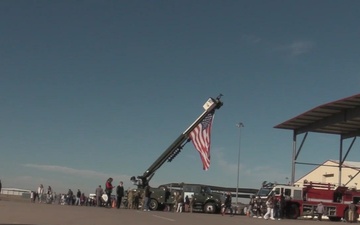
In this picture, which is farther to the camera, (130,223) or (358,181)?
(358,181)

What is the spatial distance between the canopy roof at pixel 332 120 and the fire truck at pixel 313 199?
5050mm

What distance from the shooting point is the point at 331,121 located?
121 ft

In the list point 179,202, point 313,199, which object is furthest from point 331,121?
point 179,202

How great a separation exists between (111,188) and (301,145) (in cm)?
1694

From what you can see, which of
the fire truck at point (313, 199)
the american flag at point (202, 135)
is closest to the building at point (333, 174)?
the fire truck at point (313, 199)

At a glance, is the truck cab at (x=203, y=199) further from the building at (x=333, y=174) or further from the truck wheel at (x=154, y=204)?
the building at (x=333, y=174)

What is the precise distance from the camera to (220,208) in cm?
3319

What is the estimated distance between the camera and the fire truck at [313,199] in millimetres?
32719

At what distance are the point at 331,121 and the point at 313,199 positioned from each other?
21.6 feet

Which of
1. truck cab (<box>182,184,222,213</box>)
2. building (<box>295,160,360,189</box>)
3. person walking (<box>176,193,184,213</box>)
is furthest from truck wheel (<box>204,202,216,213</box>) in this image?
building (<box>295,160,360,189</box>)

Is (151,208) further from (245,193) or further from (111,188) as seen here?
(245,193)

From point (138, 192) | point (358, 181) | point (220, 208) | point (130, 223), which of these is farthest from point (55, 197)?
point (130, 223)

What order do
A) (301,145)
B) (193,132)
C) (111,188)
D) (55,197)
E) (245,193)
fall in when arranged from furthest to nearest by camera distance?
(245,193) < (55,197) < (301,145) < (193,132) < (111,188)

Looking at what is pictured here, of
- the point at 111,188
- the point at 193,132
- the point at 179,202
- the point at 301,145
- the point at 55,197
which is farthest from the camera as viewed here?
the point at 55,197
